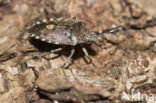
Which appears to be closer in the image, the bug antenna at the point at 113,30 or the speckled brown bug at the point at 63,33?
the speckled brown bug at the point at 63,33

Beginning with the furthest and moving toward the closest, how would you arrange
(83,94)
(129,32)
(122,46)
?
1. (129,32)
2. (122,46)
3. (83,94)

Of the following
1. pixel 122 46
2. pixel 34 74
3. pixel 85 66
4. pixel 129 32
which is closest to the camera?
pixel 34 74

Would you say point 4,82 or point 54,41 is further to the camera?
point 54,41

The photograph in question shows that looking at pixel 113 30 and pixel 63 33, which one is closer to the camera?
pixel 63 33

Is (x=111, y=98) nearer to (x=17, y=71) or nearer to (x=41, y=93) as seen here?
(x=41, y=93)

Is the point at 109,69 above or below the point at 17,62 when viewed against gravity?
below

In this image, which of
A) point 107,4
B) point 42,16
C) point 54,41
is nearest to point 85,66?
point 54,41

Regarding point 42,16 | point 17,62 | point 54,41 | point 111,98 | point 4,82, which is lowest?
point 111,98

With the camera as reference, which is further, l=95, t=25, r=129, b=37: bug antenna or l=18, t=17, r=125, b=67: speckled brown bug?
l=95, t=25, r=129, b=37: bug antenna
